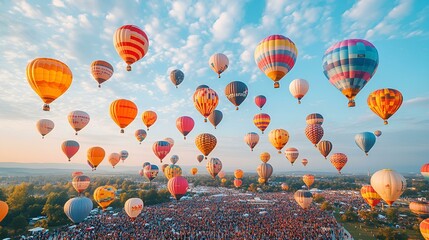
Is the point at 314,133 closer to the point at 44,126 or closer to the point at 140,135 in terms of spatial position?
the point at 140,135

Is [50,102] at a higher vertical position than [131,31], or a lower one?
lower

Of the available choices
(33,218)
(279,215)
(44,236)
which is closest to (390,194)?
(279,215)

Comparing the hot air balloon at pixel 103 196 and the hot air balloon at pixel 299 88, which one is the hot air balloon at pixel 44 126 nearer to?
the hot air balloon at pixel 103 196

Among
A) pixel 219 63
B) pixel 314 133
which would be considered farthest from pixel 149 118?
pixel 314 133

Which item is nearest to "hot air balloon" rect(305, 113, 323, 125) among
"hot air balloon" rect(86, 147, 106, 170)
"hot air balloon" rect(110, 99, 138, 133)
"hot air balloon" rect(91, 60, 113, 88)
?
"hot air balloon" rect(110, 99, 138, 133)

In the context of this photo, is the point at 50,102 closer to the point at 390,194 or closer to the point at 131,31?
the point at 131,31

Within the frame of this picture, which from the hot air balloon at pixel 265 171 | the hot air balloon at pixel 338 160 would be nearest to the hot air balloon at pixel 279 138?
the hot air balloon at pixel 265 171

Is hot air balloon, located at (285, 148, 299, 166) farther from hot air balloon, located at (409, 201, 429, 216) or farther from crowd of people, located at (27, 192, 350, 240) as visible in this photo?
hot air balloon, located at (409, 201, 429, 216)
